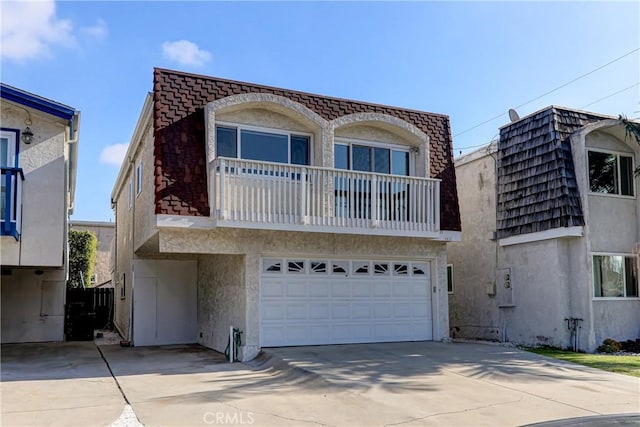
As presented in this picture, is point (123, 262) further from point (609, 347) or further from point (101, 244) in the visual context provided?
point (609, 347)

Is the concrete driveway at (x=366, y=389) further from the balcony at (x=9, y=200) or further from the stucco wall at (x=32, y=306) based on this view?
the stucco wall at (x=32, y=306)

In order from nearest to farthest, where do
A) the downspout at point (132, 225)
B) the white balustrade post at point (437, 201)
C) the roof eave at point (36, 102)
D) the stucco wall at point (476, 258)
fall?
the roof eave at point (36, 102), the white balustrade post at point (437, 201), the downspout at point (132, 225), the stucco wall at point (476, 258)

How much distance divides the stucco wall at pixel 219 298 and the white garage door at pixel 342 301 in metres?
0.53

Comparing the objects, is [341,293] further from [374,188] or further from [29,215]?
[29,215]

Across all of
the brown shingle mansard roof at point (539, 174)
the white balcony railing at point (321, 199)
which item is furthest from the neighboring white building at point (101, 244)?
the brown shingle mansard roof at point (539, 174)

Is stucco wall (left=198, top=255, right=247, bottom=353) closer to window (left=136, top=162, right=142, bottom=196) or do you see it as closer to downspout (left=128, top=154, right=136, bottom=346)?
downspout (left=128, top=154, right=136, bottom=346)

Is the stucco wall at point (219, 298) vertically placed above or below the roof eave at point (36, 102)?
below

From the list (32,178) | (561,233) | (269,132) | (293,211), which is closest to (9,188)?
(32,178)

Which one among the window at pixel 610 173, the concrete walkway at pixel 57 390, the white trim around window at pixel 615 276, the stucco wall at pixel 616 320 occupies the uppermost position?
the window at pixel 610 173

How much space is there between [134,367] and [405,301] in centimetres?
666

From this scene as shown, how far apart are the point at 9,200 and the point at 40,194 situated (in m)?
0.88

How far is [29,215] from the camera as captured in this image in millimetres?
12375

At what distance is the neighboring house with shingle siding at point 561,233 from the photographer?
1404 centimetres

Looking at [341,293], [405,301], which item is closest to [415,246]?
[405,301]
